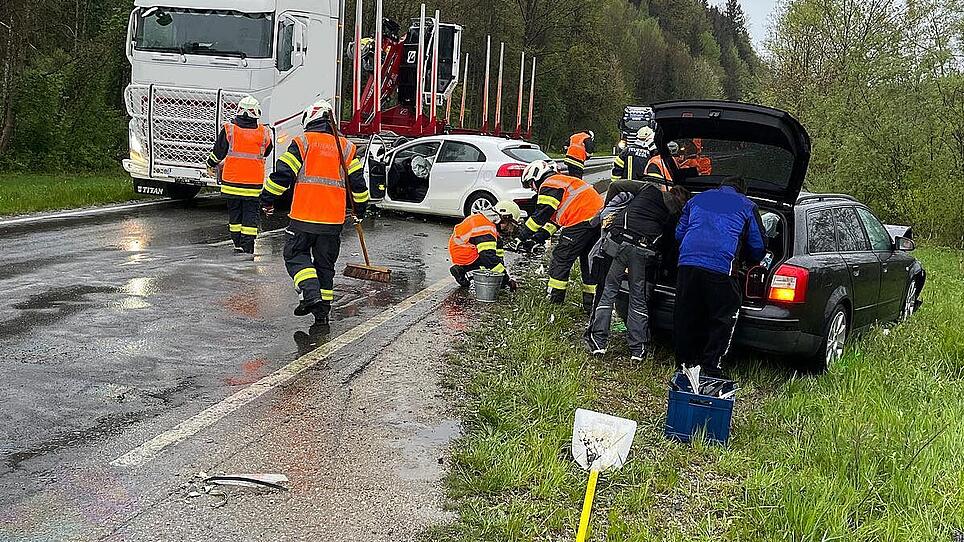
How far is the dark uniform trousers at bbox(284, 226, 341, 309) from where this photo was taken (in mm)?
7723

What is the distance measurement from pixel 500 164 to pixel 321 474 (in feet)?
36.0

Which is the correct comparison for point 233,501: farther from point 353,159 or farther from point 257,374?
point 353,159

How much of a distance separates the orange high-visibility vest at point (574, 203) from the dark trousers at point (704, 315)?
94.1 inches

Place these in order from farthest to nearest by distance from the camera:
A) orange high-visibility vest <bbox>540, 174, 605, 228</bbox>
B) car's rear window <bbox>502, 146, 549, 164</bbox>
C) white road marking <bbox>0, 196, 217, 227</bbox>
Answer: car's rear window <bbox>502, 146, 549, 164</bbox> → white road marking <bbox>0, 196, 217, 227</bbox> → orange high-visibility vest <bbox>540, 174, 605, 228</bbox>

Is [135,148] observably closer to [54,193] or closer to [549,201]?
[54,193]

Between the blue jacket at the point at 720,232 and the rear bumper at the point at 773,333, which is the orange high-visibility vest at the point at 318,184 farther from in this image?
the rear bumper at the point at 773,333


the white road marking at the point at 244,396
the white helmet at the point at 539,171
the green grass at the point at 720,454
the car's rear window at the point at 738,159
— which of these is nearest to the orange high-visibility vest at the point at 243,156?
the white road marking at the point at 244,396

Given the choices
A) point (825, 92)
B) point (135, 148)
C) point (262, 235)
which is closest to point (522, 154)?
point (262, 235)

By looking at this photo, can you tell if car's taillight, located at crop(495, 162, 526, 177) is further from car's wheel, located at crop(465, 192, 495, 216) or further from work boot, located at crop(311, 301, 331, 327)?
work boot, located at crop(311, 301, 331, 327)

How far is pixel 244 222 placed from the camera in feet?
36.8

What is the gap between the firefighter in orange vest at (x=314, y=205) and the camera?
7730mm

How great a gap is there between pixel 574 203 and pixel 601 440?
4.48 m

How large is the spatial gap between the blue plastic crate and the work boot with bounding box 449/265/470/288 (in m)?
4.62

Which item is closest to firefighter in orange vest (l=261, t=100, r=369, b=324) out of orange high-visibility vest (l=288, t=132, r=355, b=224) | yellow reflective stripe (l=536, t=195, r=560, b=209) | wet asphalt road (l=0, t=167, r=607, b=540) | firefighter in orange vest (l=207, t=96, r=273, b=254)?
orange high-visibility vest (l=288, t=132, r=355, b=224)
